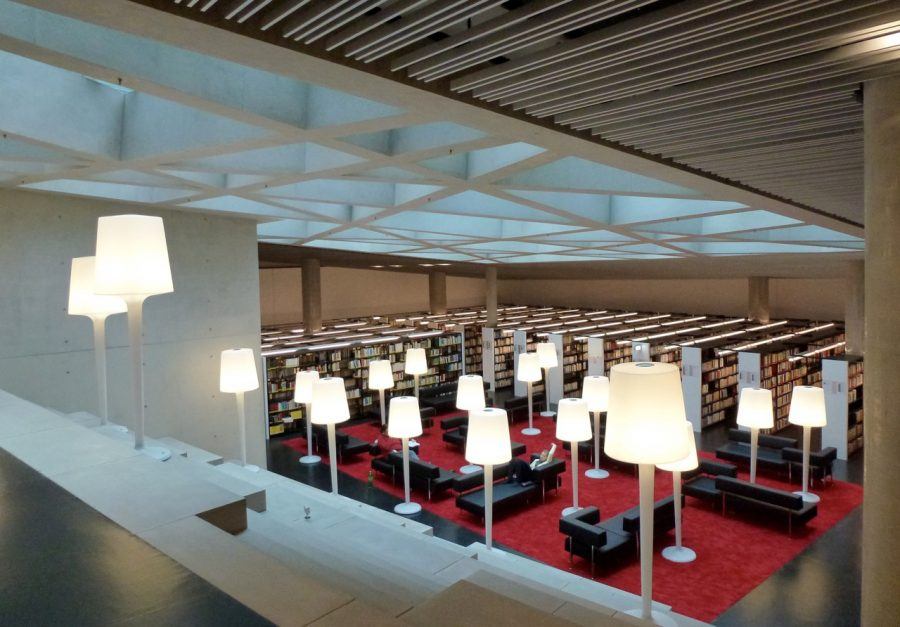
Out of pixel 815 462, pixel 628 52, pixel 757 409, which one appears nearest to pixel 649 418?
pixel 628 52

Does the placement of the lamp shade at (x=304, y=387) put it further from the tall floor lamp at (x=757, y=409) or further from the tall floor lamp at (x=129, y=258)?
the tall floor lamp at (x=757, y=409)

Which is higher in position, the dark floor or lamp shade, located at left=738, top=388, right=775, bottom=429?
the dark floor

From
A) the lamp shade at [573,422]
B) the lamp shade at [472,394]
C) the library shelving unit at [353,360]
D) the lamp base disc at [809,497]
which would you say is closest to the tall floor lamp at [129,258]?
the lamp shade at [472,394]

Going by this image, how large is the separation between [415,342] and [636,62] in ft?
51.0

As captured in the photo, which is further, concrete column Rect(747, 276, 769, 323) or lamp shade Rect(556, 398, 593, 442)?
concrete column Rect(747, 276, 769, 323)

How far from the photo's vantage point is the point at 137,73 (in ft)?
11.8

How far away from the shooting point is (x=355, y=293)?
27.0 meters

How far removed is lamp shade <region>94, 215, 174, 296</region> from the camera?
3.79 metres

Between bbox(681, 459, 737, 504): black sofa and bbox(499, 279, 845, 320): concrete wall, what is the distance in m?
14.5

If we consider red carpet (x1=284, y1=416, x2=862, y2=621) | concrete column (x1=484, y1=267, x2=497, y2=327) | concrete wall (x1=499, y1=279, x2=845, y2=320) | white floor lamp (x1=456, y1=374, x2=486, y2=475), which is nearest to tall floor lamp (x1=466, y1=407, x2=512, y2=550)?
red carpet (x1=284, y1=416, x2=862, y2=621)

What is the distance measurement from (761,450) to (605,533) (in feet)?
21.0

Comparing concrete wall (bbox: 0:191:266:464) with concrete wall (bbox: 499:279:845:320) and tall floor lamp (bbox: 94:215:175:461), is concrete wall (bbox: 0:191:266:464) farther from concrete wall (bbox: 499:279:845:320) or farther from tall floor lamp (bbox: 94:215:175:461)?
concrete wall (bbox: 499:279:845:320)

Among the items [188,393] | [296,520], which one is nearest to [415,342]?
[188,393]

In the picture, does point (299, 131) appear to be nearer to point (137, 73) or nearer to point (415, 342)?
point (137, 73)
